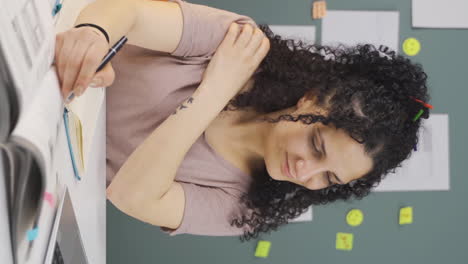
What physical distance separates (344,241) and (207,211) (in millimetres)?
1030

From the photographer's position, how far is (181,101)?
988mm

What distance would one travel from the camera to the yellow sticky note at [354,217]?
192cm

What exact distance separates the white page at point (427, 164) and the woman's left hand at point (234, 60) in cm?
116

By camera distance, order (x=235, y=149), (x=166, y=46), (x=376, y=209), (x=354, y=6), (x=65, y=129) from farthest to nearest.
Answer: (x=376, y=209)
(x=354, y=6)
(x=235, y=149)
(x=166, y=46)
(x=65, y=129)

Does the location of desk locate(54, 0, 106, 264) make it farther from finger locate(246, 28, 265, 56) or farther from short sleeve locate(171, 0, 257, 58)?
finger locate(246, 28, 265, 56)

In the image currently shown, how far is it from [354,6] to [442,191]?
2.64 ft

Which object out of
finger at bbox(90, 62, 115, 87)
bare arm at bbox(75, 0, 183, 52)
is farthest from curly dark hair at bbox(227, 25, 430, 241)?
finger at bbox(90, 62, 115, 87)

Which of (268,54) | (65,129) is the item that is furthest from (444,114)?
(65,129)

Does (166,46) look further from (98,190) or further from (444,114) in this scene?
(444,114)

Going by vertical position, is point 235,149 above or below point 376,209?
above

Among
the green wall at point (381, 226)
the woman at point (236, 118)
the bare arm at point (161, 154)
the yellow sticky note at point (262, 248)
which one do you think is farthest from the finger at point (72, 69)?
the yellow sticky note at point (262, 248)

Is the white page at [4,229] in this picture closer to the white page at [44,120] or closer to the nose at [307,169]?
the white page at [44,120]

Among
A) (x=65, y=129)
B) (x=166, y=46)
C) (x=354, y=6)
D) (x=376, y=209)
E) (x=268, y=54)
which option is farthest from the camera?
(x=376, y=209)

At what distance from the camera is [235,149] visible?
1107 mm
